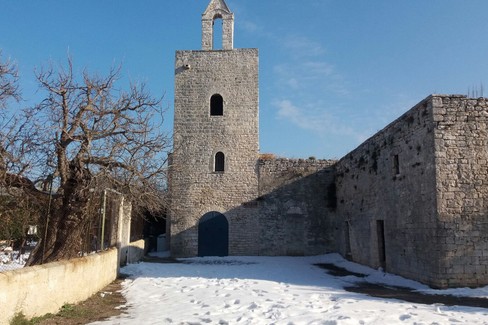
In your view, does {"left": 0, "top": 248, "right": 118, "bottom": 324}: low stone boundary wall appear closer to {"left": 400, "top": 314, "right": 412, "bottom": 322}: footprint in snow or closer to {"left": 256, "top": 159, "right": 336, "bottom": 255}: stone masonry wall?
{"left": 400, "top": 314, "right": 412, "bottom": 322}: footprint in snow

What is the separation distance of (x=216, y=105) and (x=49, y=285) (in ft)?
48.3

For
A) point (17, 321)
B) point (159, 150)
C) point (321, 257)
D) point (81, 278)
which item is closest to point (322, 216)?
point (321, 257)

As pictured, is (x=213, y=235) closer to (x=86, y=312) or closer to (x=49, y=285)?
(x=86, y=312)

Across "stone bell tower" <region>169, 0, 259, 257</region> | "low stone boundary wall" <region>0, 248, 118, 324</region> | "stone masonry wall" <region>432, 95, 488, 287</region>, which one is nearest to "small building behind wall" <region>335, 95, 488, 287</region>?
"stone masonry wall" <region>432, 95, 488, 287</region>

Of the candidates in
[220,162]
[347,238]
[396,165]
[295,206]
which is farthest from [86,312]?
[295,206]

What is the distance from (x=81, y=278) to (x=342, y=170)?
1295 centimetres

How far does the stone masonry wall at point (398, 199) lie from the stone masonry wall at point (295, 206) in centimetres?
234

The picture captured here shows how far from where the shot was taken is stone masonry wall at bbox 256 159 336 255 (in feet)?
63.4

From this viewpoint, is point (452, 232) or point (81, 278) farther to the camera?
point (452, 232)

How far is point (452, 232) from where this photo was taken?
10.2m

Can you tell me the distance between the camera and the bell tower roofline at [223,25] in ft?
68.0

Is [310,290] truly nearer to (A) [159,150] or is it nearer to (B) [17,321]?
(A) [159,150]

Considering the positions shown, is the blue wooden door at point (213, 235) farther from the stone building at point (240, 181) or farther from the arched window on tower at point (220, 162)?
the arched window on tower at point (220, 162)

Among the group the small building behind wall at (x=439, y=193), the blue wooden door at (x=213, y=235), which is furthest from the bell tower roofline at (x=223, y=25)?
the small building behind wall at (x=439, y=193)
